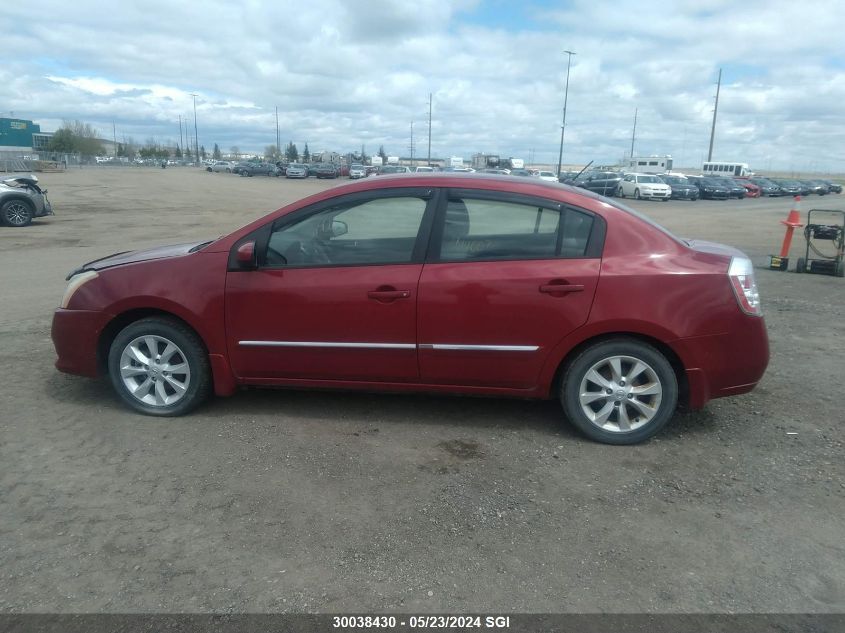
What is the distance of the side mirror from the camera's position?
4352 millimetres

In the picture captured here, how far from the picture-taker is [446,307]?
13.8 ft

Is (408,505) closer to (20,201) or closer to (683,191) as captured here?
(20,201)

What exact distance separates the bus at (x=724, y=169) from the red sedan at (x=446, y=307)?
244 feet

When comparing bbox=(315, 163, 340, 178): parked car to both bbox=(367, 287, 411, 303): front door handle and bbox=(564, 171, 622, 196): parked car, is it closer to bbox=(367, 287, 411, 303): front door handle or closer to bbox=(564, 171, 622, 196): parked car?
Result: bbox=(564, 171, 622, 196): parked car

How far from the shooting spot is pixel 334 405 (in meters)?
4.88

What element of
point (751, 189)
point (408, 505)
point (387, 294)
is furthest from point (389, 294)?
point (751, 189)

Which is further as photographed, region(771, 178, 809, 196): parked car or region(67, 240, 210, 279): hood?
region(771, 178, 809, 196): parked car

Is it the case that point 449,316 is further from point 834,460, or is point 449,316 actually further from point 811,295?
point 811,295

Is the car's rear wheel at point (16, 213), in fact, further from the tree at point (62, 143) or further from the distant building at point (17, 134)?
the tree at point (62, 143)

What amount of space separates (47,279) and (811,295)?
429 inches

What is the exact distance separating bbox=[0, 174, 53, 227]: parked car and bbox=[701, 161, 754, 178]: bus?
6794 cm

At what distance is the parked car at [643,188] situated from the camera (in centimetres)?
4084

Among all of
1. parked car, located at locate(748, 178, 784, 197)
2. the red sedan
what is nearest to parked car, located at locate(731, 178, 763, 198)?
parked car, located at locate(748, 178, 784, 197)
